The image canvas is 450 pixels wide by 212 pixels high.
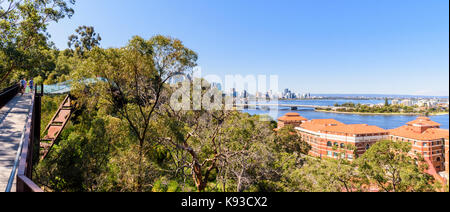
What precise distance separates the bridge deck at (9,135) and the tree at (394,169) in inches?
416

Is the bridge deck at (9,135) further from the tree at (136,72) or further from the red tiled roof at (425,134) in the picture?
the red tiled roof at (425,134)

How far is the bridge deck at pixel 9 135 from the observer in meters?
2.49

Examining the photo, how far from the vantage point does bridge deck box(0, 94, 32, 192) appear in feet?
8.18

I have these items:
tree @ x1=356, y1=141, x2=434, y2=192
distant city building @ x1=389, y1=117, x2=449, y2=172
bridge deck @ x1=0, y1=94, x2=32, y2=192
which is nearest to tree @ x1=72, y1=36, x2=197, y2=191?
bridge deck @ x1=0, y1=94, x2=32, y2=192

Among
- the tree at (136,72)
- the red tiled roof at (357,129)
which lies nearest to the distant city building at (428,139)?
the red tiled roof at (357,129)

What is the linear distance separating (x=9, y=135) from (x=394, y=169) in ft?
39.5

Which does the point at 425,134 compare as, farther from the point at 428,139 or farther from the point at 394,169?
the point at 394,169

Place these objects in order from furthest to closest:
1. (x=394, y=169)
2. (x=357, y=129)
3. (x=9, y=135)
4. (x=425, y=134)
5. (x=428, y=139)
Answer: (x=357, y=129)
(x=425, y=134)
(x=428, y=139)
(x=394, y=169)
(x=9, y=135)

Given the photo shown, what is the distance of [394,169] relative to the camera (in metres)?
7.94

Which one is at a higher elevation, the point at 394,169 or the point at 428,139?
the point at 428,139

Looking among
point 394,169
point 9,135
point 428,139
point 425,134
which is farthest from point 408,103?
point 9,135

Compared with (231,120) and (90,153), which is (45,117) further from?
(231,120)

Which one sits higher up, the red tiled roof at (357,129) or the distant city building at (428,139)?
the distant city building at (428,139)
